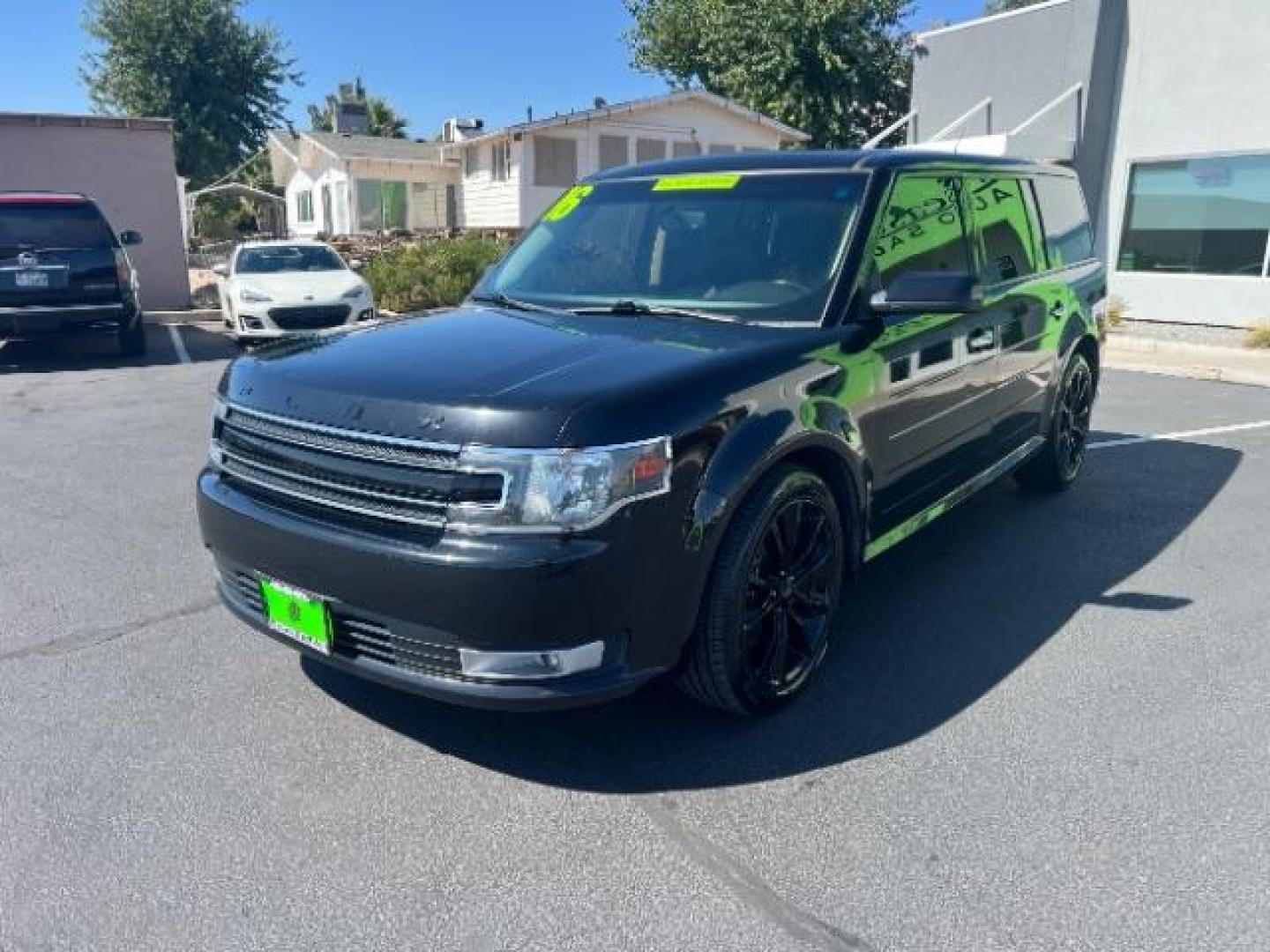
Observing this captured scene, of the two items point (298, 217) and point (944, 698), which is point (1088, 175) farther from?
point (298, 217)

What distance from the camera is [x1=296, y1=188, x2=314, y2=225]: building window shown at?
36.6 m

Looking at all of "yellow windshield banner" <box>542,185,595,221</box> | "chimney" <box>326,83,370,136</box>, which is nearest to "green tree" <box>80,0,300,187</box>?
"chimney" <box>326,83,370,136</box>

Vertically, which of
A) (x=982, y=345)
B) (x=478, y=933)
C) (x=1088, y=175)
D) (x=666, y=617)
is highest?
(x=1088, y=175)

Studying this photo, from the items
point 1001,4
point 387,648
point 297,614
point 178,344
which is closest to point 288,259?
point 178,344

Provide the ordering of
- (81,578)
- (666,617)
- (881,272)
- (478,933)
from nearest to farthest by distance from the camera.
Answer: (478,933) < (666,617) < (881,272) < (81,578)

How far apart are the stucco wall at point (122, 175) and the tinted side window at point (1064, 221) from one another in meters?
15.2

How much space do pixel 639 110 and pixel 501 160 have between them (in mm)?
3944

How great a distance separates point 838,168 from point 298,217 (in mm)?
39316

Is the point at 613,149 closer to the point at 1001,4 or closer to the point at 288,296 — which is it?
the point at 288,296

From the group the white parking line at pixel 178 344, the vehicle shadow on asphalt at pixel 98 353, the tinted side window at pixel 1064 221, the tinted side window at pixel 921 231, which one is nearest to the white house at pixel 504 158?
the white parking line at pixel 178 344

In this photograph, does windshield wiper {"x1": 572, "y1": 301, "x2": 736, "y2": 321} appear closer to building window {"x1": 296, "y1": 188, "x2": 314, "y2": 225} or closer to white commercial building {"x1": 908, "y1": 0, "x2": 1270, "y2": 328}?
white commercial building {"x1": 908, "y1": 0, "x2": 1270, "y2": 328}

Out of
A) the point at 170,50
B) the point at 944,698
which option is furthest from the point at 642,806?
the point at 170,50

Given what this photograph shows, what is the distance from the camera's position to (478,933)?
7.66 ft

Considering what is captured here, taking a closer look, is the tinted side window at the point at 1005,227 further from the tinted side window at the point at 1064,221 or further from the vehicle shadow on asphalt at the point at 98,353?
the vehicle shadow on asphalt at the point at 98,353
